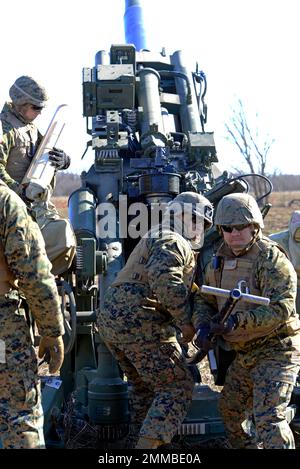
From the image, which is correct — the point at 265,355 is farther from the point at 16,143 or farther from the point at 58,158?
the point at 16,143

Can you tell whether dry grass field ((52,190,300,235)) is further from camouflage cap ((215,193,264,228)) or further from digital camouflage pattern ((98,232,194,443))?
camouflage cap ((215,193,264,228))

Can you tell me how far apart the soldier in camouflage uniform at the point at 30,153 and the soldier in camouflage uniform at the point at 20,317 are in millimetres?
1226

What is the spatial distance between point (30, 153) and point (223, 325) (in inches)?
69.2

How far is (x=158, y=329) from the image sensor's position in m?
4.96

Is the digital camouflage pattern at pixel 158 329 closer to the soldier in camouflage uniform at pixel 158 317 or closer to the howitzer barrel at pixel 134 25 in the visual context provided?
the soldier in camouflage uniform at pixel 158 317

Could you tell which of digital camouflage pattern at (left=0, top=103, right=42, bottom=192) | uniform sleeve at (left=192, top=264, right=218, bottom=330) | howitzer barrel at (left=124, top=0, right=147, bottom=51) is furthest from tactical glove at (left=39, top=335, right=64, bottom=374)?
howitzer barrel at (left=124, top=0, right=147, bottom=51)

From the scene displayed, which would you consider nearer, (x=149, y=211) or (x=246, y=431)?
(x=246, y=431)

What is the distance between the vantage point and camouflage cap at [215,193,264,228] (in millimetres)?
4680

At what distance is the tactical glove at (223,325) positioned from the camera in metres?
4.48

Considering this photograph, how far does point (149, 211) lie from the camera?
6742 millimetres

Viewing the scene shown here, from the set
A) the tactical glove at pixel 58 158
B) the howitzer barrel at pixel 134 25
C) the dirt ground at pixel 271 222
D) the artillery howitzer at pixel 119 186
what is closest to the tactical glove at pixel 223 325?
the artillery howitzer at pixel 119 186
